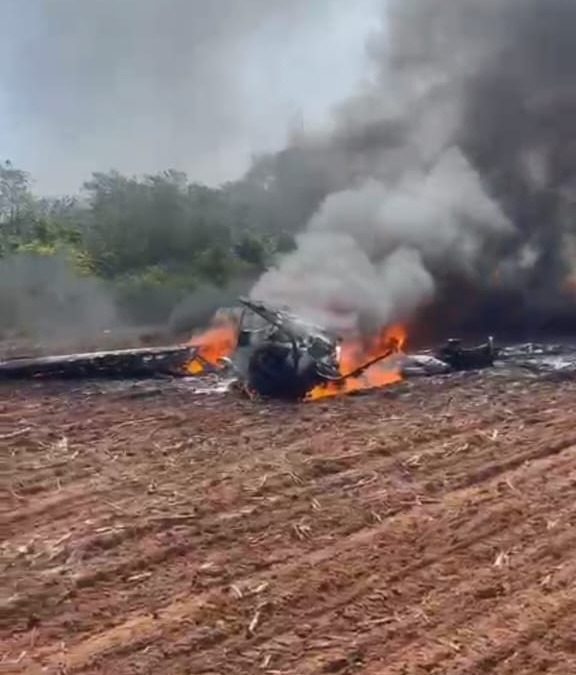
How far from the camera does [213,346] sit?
1386 cm

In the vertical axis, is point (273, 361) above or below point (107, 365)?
above

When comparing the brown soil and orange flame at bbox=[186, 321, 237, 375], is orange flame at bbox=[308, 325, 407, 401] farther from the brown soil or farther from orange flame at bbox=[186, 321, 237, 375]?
orange flame at bbox=[186, 321, 237, 375]

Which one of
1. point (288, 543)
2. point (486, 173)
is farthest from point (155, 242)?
point (288, 543)

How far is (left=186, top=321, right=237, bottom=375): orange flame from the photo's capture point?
524 inches

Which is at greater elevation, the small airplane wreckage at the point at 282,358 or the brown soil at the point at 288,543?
the small airplane wreckage at the point at 282,358

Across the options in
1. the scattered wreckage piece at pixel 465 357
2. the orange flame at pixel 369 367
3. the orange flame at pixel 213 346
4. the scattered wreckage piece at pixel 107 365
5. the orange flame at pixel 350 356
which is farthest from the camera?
the scattered wreckage piece at pixel 465 357

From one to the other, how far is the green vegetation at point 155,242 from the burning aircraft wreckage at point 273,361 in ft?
17.1

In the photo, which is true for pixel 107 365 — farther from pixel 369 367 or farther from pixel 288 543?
pixel 288 543

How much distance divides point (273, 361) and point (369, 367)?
200 centimetres

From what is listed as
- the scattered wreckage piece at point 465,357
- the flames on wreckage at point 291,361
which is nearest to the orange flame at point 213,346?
the flames on wreckage at point 291,361

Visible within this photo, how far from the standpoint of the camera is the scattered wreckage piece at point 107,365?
40.5ft

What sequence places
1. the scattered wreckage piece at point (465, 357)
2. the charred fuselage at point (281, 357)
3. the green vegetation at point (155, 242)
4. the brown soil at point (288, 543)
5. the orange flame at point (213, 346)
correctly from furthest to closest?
the green vegetation at point (155, 242)
the scattered wreckage piece at point (465, 357)
the orange flame at point (213, 346)
the charred fuselage at point (281, 357)
the brown soil at point (288, 543)

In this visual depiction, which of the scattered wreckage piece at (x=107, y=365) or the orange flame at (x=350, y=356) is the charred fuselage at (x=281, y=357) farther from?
the scattered wreckage piece at (x=107, y=365)

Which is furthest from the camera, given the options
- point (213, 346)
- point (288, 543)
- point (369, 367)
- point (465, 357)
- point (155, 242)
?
point (155, 242)
